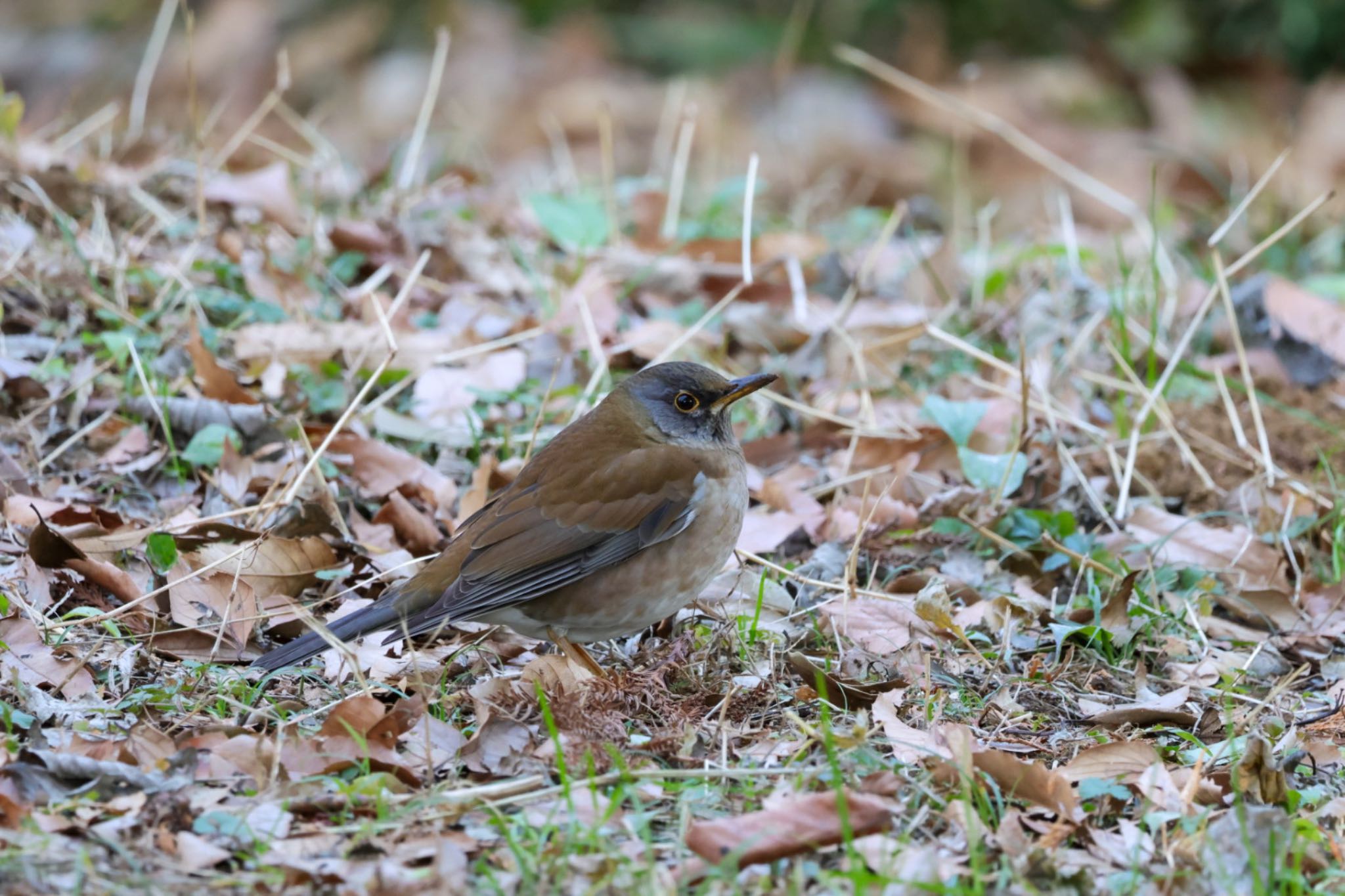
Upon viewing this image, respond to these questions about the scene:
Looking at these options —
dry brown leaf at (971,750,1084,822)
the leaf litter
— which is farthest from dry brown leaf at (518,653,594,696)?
dry brown leaf at (971,750,1084,822)

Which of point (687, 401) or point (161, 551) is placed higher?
point (687, 401)

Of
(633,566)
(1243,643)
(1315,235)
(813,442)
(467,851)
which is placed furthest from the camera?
(1315,235)

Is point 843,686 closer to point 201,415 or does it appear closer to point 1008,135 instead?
point 201,415

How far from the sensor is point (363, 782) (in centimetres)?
350

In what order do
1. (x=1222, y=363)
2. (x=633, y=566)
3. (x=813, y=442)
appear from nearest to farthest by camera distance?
(x=633, y=566) → (x=813, y=442) → (x=1222, y=363)

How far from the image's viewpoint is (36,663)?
4051mm

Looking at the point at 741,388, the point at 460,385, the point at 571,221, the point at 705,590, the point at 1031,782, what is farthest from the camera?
the point at 571,221

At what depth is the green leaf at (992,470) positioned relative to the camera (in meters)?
5.46

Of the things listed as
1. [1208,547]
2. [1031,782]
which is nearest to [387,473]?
[1031,782]

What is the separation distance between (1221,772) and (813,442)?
2574 millimetres

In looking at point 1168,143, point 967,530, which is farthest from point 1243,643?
point 1168,143

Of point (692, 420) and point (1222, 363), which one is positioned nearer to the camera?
point (692, 420)

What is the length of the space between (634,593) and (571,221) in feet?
9.96

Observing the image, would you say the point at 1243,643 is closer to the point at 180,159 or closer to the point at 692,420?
the point at 692,420
